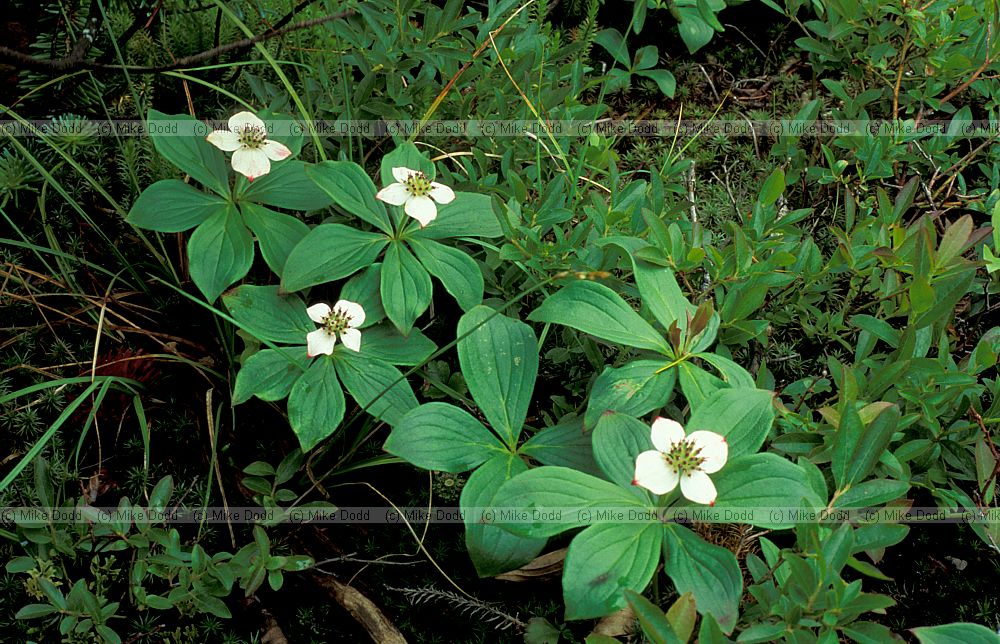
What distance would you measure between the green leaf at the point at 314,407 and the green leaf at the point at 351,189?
0.39m

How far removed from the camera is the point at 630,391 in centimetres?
158

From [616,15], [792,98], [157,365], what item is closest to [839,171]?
[792,98]

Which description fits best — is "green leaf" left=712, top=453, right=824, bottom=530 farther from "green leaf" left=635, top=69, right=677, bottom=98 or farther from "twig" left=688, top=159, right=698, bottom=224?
"green leaf" left=635, top=69, right=677, bottom=98

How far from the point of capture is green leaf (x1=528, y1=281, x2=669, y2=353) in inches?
63.8

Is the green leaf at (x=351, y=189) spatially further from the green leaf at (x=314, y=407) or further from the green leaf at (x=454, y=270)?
the green leaf at (x=314, y=407)

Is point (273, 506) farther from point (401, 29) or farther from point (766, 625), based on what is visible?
point (401, 29)

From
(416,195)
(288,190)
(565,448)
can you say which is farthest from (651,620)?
(288,190)

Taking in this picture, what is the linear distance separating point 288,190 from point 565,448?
898mm

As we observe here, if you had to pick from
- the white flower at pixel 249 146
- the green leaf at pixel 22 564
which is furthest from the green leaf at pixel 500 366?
the green leaf at pixel 22 564

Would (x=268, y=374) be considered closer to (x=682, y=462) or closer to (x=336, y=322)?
(x=336, y=322)

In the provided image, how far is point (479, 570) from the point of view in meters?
1.49

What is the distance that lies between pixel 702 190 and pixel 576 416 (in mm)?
1095

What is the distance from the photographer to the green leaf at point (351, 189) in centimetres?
181

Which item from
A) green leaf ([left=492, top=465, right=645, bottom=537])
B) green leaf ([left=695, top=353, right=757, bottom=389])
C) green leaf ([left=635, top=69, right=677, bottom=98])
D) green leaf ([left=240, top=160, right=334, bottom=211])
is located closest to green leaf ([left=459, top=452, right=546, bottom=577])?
green leaf ([left=492, top=465, right=645, bottom=537])
